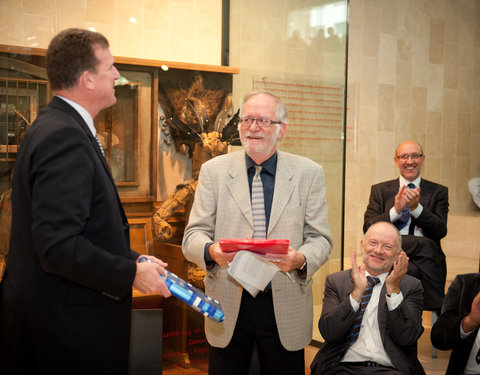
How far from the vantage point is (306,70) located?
4.12 m

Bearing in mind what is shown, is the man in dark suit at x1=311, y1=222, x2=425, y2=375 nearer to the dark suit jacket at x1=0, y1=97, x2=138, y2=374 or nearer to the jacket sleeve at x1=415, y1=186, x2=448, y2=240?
the jacket sleeve at x1=415, y1=186, x2=448, y2=240

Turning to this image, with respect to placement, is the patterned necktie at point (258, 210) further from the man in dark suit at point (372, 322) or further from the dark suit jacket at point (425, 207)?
the dark suit jacket at point (425, 207)

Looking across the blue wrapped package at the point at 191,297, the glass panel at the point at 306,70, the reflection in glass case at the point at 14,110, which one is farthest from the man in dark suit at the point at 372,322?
the reflection in glass case at the point at 14,110

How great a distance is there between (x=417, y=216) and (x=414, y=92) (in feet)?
10.4

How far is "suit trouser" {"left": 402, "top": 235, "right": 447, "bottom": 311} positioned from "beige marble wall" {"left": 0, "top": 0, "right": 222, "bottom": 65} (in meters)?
2.06

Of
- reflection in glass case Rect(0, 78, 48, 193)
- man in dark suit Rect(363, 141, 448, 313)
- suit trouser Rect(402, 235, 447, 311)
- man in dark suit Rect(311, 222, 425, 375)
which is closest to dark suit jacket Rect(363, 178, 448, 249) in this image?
man in dark suit Rect(363, 141, 448, 313)

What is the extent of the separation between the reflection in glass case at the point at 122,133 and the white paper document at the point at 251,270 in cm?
188

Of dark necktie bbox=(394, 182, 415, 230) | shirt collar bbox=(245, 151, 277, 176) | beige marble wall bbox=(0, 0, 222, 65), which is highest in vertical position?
beige marble wall bbox=(0, 0, 222, 65)

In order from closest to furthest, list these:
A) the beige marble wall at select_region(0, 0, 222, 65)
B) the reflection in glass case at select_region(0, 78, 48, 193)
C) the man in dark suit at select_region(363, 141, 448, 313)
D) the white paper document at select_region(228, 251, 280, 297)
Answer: the white paper document at select_region(228, 251, 280, 297) → the reflection in glass case at select_region(0, 78, 48, 193) → the beige marble wall at select_region(0, 0, 222, 65) → the man in dark suit at select_region(363, 141, 448, 313)

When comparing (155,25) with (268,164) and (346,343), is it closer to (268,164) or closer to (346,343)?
(268,164)

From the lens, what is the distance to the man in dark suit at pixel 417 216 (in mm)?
4062

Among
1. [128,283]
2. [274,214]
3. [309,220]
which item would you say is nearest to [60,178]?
[128,283]

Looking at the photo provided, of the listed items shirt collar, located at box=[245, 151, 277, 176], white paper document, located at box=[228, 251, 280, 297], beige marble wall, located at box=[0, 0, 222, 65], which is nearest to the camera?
white paper document, located at box=[228, 251, 280, 297]

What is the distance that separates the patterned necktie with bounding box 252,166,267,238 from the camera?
2.40 m
